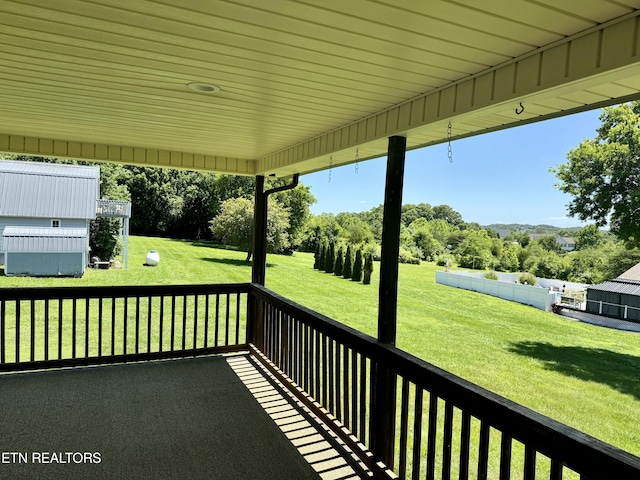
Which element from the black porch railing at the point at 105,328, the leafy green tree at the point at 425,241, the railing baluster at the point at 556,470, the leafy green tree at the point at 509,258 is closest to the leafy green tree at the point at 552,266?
the leafy green tree at the point at 509,258

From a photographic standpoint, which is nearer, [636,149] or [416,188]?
[636,149]

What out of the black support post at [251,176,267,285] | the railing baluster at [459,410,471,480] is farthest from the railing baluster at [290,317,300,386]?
the railing baluster at [459,410,471,480]

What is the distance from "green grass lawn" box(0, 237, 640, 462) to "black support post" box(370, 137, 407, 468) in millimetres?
4732

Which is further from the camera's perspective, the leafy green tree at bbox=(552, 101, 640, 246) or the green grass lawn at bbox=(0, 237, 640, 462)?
the leafy green tree at bbox=(552, 101, 640, 246)

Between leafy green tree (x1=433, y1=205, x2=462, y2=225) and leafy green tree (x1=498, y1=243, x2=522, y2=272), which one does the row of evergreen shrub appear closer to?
leafy green tree (x1=433, y1=205, x2=462, y2=225)

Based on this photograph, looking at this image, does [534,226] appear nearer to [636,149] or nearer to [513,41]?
[636,149]

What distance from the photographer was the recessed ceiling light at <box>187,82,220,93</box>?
230cm

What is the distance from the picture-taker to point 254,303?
485 cm

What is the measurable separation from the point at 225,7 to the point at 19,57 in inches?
50.0

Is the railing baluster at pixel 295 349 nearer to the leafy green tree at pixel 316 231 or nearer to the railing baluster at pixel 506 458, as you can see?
the railing baluster at pixel 506 458

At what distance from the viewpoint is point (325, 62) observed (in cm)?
191

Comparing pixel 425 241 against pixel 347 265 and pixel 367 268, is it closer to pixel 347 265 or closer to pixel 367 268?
pixel 367 268

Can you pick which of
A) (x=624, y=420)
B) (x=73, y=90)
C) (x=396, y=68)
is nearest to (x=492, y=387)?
(x=624, y=420)

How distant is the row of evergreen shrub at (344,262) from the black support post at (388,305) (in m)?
12.9
